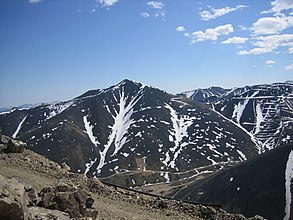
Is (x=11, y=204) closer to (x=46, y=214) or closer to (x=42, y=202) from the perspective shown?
(x=46, y=214)

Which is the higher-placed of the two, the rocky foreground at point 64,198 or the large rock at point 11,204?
the large rock at point 11,204

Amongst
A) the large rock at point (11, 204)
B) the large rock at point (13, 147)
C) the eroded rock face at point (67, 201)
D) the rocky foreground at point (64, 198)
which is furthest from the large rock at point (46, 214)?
the large rock at point (13, 147)

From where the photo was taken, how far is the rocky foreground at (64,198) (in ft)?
42.8

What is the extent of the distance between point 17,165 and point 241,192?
388 ft

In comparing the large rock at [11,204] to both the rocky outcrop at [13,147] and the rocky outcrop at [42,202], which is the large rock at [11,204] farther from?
the rocky outcrop at [13,147]

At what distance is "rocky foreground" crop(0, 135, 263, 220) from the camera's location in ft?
42.8

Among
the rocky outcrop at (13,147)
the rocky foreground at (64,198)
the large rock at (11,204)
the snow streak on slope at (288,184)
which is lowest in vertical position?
the snow streak on slope at (288,184)

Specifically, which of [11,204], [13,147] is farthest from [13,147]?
[11,204]

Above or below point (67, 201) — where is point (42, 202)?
above

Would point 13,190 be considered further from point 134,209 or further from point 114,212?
point 134,209

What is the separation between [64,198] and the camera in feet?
54.9

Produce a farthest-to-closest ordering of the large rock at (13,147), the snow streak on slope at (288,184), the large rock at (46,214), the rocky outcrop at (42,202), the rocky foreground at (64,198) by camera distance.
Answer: the snow streak on slope at (288,184) < the large rock at (13,147) < the large rock at (46,214) < the rocky foreground at (64,198) < the rocky outcrop at (42,202)

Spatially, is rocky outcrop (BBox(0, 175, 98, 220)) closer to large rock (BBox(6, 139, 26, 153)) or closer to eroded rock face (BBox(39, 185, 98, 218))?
eroded rock face (BBox(39, 185, 98, 218))

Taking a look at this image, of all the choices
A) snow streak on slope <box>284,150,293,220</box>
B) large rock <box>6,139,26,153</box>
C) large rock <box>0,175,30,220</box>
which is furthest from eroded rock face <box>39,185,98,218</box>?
snow streak on slope <box>284,150,293,220</box>
